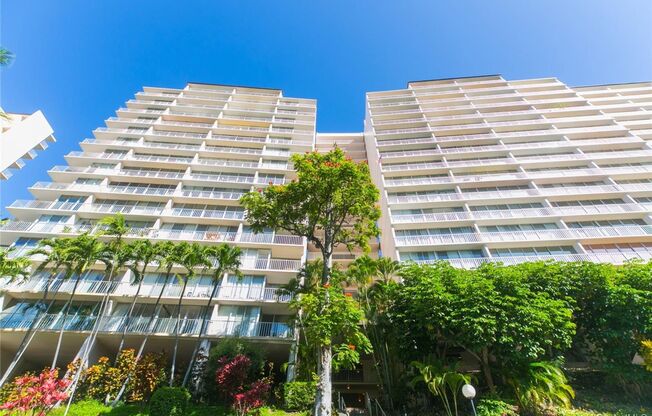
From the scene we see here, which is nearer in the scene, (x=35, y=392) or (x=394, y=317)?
(x=35, y=392)

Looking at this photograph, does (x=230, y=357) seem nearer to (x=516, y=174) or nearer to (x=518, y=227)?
(x=518, y=227)

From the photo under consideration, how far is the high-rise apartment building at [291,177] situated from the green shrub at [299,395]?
3.75 metres

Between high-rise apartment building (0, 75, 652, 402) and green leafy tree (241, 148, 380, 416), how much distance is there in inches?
267

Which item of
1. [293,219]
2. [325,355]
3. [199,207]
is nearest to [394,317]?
[325,355]

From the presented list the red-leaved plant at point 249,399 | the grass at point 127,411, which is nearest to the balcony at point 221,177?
the grass at point 127,411

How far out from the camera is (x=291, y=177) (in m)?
30.1

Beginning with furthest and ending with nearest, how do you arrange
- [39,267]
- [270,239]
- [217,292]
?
[270,239] → [217,292] → [39,267]

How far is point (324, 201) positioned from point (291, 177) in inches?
616

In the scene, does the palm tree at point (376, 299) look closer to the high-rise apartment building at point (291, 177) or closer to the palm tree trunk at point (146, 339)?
the high-rise apartment building at point (291, 177)

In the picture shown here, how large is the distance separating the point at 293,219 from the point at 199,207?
14658mm

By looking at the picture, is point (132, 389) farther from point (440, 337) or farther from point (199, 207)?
point (440, 337)

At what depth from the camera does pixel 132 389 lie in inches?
578

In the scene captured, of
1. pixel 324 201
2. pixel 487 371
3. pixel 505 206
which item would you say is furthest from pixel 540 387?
pixel 505 206

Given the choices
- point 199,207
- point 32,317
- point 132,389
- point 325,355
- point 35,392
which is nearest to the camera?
point 35,392
